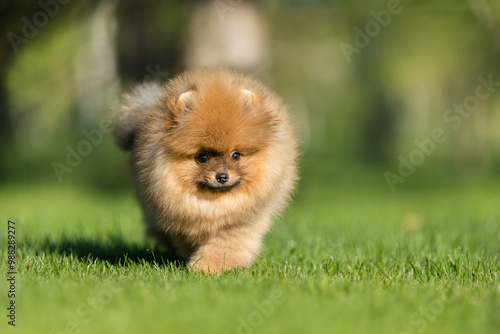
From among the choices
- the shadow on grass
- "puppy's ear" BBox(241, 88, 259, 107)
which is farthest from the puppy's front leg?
"puppy's ear" BBox(241, 88, 259, 107)

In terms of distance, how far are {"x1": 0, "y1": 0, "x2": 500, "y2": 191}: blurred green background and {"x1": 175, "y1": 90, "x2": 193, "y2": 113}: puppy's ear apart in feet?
4.65

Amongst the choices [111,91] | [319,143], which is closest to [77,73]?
A: [111,91]

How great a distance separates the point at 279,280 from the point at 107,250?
1.91 m

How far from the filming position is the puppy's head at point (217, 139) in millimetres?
3980

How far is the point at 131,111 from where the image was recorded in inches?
188

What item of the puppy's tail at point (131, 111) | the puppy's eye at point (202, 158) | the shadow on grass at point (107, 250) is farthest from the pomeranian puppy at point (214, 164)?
the shadow on grass at point (107, 250)

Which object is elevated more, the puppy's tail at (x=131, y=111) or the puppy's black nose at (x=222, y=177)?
the puppy's tail at (x=131, y=111)

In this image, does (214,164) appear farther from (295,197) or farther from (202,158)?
(295,197)

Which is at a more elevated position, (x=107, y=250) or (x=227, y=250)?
(x=227, y=250)

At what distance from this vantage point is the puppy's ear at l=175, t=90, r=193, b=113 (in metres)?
4.05

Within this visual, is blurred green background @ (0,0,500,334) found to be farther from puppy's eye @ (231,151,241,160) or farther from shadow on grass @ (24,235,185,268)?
puppy's eye @ (231,151,241,160)

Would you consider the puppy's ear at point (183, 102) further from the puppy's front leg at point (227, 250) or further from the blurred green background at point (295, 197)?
the blurred green background at point (295, 197)

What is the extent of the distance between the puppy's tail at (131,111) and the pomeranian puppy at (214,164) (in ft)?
0.73

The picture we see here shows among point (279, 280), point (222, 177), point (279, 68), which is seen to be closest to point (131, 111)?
point (222, 177)
